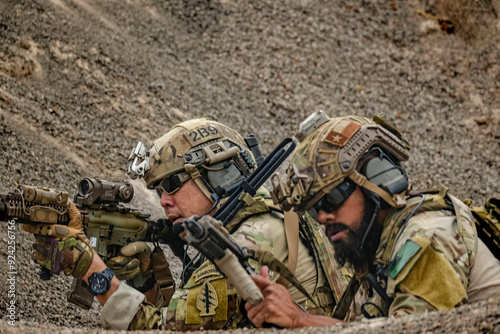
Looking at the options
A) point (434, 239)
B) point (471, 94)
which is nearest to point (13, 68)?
point (471, 94)

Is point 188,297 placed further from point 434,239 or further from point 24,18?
point 24,18

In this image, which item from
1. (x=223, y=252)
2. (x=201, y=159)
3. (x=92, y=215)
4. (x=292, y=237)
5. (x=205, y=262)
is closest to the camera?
(x=223, y=252)

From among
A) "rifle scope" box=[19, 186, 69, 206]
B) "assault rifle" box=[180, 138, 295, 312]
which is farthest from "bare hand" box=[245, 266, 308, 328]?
"rifle scope" box=[19, 186, 69, 206]

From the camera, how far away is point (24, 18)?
49.0ft

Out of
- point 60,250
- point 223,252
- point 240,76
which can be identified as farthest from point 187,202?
point 240,76

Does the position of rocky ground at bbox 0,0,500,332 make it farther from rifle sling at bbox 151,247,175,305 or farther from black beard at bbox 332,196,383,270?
black beard at bbox 332,196,383,270

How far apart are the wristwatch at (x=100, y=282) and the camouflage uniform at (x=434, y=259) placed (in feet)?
8.34

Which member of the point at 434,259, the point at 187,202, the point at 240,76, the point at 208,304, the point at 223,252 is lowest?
the point at 240,76

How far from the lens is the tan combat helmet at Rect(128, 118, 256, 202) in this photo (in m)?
7.26

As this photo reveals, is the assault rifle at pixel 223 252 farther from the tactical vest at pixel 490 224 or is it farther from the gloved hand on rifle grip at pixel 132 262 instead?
the gloved hand on rifle grip at pixel 132 262

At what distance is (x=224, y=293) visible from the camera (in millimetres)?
6102

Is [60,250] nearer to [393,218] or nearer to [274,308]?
[274,308]

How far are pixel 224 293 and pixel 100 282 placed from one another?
1.37 m

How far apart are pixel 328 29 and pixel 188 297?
11960mm
